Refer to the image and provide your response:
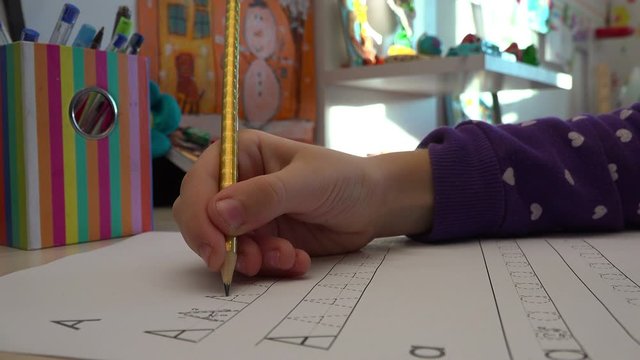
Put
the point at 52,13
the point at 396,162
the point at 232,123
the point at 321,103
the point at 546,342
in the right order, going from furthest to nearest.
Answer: the point at 321,103 < the point at 52,13 < the point at 396,162 < the point at 232,123 < the point at 546,342

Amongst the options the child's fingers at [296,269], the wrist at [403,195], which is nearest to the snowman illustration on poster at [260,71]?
the wrist at [403,195]

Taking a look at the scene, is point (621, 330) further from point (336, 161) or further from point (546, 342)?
point (336, 161)

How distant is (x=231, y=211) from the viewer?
1.07ft

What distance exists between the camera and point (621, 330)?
25 cm

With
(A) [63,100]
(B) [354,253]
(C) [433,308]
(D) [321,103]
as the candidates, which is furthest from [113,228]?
(D) [321,103]

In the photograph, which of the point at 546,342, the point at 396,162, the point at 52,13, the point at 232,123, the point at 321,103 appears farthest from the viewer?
the point at 321,103

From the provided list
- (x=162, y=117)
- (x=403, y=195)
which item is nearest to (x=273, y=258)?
(x=403, y=195)

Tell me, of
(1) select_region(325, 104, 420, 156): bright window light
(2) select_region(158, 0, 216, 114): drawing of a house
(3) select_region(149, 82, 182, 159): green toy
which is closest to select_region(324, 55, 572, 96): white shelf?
(1) select_region(325, 104, 420, 156): bright window light

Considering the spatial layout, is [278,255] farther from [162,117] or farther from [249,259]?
[162,117]

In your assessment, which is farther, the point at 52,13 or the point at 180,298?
the point at 52,13

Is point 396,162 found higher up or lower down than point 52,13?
lower down

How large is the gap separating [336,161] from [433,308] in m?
0.16

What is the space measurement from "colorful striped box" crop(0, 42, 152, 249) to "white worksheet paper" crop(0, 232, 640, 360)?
0.26 ft

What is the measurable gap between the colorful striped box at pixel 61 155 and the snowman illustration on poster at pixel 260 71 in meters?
0.45
